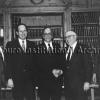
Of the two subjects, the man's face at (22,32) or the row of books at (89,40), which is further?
the row of books at (89,40)

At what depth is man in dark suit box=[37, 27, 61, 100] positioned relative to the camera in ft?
8.13

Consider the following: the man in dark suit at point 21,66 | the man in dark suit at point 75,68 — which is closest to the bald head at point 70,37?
the man in dark suit at point 75,68

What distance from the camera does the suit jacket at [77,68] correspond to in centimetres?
245

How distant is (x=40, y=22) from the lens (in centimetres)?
418

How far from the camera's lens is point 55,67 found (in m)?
2.45

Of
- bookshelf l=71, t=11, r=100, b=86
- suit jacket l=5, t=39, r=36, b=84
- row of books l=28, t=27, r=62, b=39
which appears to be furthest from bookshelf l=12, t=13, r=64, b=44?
suit jacket l=5, t=39, r=36, b=84

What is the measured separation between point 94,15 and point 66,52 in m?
1.70

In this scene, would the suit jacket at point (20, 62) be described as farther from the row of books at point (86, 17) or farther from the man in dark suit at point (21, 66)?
the row of books at point (86, 17)

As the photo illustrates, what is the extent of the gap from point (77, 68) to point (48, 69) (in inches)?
9.2

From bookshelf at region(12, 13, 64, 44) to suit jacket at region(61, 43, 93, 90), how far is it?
1616 mm

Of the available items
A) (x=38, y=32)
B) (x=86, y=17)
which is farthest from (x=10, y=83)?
(x=86, y=17)

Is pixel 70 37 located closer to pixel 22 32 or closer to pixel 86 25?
pixel 22 32

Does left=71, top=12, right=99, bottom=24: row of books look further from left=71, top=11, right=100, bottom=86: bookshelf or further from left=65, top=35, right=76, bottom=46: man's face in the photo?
left=65, top=35, right=76, bottom=46: man's face

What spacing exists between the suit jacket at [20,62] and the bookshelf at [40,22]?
1574 millimetres
